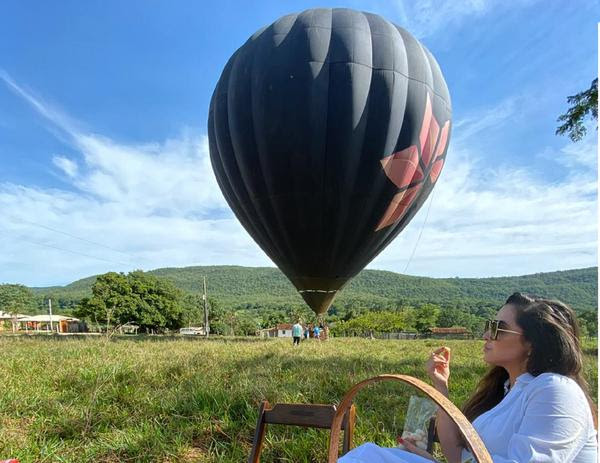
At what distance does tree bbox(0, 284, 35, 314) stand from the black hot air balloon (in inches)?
2886

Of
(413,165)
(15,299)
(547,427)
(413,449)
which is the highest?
(413,165)

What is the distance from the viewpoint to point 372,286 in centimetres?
11794

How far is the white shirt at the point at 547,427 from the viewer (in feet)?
5.49

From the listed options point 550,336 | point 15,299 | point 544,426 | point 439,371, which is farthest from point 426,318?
point 544,426

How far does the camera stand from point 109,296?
3450 cm

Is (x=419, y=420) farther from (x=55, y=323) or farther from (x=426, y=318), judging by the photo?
(x=55, y=323)

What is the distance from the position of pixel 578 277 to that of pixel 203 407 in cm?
7737

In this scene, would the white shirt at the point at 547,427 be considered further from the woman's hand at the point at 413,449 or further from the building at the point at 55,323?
the building at the point at 55,323

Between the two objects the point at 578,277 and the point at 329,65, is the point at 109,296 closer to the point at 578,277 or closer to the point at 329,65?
the point at 329,65

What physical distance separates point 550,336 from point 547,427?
480 millimetres

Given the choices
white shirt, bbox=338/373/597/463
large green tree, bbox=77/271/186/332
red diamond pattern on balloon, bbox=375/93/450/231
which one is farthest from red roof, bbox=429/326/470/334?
white shirt, bbox=338/373/597/463

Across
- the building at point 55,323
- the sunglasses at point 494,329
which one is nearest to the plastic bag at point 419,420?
the sunglasses at point 494,329

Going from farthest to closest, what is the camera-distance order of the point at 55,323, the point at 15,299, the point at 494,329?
the point at 55,323 → the point at 15,299 → the point at 494,329

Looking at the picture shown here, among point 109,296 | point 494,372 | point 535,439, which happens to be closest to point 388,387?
point 494,372
